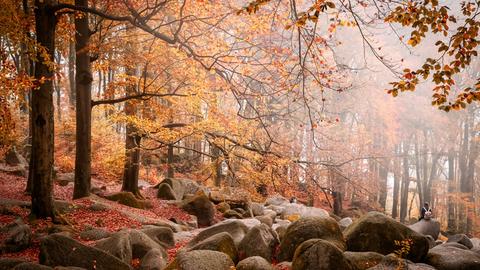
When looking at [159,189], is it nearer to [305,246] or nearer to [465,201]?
[305,246]

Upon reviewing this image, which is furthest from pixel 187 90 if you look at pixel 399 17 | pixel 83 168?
pixel 399 17

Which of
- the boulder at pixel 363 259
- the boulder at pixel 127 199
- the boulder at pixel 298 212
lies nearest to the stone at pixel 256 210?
the boulder at pixel 298 212

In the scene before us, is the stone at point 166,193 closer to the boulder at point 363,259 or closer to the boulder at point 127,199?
the boulder at point 127,199

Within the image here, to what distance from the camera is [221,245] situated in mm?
7227

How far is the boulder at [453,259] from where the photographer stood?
6758 mm

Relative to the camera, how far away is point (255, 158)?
42.5 ft

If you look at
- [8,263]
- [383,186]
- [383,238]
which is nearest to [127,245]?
[8,263]

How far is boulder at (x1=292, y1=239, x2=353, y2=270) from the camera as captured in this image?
6.08 m

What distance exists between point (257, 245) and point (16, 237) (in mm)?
4710

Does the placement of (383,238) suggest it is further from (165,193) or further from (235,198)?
(165,193)

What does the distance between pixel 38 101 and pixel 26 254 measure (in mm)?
3584

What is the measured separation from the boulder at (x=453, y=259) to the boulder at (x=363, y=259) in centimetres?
140

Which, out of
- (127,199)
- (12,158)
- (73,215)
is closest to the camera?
(73,215)

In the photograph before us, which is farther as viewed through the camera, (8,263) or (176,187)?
(176,187)
